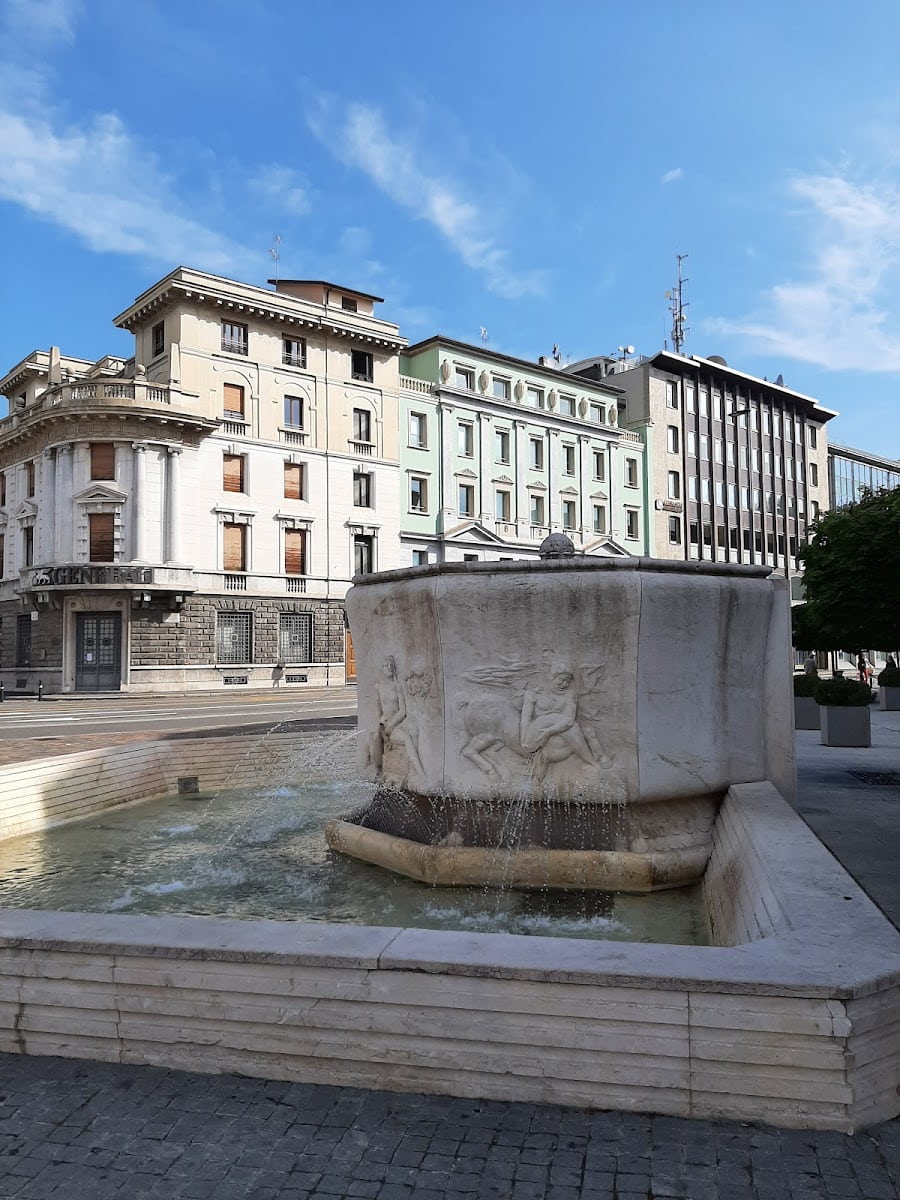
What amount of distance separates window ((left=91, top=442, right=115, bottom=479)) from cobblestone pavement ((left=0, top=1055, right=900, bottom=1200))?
3370 cm

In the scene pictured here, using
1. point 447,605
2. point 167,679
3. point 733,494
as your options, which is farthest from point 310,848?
point 733,494

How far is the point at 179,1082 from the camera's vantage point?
3400 millimetres

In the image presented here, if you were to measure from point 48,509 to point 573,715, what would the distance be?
33.8m

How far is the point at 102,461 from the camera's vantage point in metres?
34.3

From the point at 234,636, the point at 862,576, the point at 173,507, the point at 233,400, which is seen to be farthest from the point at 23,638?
the point at 862,576

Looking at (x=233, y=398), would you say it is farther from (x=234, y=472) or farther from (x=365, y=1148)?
(x=365, y=1148)

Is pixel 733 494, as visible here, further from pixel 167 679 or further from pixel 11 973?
pixel 11 973

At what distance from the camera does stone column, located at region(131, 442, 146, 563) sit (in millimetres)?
33875

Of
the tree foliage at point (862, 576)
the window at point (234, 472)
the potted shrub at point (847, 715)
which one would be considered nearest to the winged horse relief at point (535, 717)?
the tree foliage at point (862, 576)

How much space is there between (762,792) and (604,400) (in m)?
48.0

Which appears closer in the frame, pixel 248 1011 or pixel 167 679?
pixel 248 1011

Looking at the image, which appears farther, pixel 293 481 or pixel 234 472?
pixel 293 481

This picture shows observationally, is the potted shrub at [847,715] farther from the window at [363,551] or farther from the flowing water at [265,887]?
the window at [363,551]

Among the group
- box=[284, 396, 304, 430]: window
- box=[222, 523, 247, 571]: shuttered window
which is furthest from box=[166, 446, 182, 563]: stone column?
box=[284, 396, 304, 430]: window
